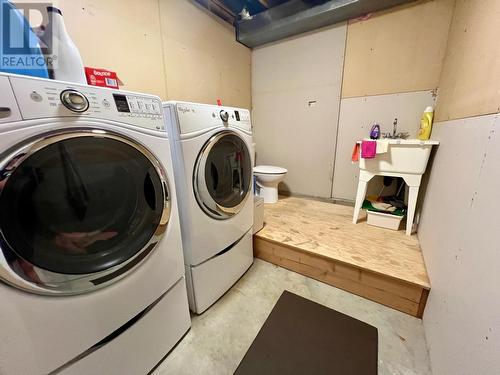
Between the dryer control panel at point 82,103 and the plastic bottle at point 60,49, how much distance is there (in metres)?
0.22

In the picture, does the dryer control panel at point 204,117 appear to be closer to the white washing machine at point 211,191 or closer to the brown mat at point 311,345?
the white washing machine at point 211,191

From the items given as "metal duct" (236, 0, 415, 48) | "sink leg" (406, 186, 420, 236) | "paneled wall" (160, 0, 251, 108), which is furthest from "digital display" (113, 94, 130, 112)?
"metal duct" (236, 0, 415, 48)

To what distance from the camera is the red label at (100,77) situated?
2.53 ft

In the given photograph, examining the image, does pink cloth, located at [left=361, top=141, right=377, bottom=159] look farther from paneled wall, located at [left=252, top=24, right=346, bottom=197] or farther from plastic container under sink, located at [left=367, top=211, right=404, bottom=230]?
paneled wall, located at [left=252, top=24, right=346, bottom=197]

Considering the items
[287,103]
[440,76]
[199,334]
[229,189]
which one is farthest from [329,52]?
[199,334]

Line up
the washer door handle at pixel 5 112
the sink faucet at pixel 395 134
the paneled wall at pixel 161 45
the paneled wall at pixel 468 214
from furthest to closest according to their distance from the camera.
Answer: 1. the sink faucet at pixel 395 134
2. the paneled wall at pixel 161 45
3. the paneled wall at pixel 468 214
4. the washer door handle at pixel 5 112

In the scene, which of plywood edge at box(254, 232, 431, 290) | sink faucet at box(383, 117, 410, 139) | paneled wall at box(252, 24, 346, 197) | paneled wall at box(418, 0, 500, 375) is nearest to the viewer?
paneled wall at box(418, 0, 500, 375)

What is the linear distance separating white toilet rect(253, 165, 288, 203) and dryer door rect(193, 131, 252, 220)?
2.78 ft

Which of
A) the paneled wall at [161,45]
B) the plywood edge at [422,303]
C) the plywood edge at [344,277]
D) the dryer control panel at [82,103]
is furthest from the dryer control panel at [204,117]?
the plywood edge at [422,303]

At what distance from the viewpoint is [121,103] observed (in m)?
0.63

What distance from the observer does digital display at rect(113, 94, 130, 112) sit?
62cm

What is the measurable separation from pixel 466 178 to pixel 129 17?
2060mm

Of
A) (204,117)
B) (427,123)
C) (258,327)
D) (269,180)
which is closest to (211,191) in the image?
(204,117)

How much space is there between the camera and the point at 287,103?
7.64 ft
